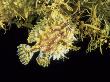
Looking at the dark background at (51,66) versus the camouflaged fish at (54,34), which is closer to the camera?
the camouflaged fish at (54,34)

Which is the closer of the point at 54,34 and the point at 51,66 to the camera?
the point at 54,34

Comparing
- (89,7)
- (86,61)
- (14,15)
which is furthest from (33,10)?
(86,61)

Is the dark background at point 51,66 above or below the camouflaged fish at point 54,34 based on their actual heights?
below

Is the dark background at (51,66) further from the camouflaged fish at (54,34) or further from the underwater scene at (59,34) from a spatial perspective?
the camouflaged fish at (54,34)

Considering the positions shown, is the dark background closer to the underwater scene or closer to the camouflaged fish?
the underwater scene

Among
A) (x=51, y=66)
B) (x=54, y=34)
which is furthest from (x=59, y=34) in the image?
(x=51, y=66)

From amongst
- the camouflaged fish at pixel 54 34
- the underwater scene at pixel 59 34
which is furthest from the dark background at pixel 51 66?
the camouflaged fish at pixel 54 34

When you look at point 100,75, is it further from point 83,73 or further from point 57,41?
point 57,41

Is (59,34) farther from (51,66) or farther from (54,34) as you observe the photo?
(51,66)

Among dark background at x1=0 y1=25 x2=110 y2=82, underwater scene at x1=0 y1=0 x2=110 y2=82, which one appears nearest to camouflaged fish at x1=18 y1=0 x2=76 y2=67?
underwater scene at x1=0 y1=0 x2=110 y2=82

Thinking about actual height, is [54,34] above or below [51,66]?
above
